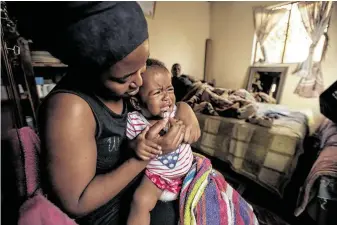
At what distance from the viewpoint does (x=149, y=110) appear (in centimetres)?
81

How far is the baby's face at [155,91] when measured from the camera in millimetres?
795

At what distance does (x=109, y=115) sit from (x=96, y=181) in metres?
0.19

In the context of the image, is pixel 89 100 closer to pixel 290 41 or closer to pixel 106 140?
pixel 106 140

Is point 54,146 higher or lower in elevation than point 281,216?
higher

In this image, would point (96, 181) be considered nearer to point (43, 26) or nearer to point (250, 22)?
point (43, 26)

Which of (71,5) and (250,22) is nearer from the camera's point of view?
(71,5)

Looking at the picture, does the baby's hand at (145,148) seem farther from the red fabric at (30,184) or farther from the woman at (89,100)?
the red fabric at (30,184)

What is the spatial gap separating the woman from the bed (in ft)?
5.61

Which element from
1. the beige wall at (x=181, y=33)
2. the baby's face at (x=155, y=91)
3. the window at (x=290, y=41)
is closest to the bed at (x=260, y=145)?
the baby's face at (x=155, y=91)

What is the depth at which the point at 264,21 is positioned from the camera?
4145mm

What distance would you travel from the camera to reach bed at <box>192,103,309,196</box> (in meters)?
1.93

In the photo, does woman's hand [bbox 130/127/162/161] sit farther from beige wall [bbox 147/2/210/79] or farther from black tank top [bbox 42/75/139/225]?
beige wall [bbox 147/2/210/79]

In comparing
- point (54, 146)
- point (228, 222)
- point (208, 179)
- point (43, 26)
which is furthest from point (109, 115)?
point (228, 222)

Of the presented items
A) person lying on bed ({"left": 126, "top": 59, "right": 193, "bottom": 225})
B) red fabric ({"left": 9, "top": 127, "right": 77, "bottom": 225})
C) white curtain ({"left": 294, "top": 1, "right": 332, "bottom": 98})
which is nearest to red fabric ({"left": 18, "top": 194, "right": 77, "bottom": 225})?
red fabric ({"left": 9, "top": 127, "right": 77, "bottom": 225})
